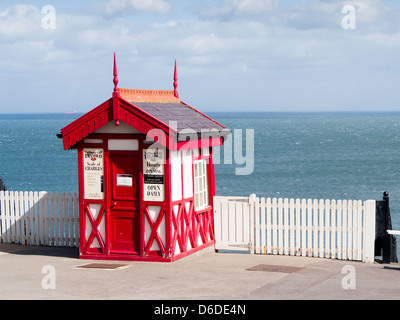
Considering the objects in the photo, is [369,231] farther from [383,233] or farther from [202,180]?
[202,180]

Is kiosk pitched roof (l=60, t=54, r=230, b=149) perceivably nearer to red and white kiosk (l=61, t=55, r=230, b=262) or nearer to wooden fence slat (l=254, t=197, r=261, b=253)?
red and white kiosk (l=61, t=55, r=230, b=262)

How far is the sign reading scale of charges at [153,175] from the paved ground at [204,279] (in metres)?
1.35

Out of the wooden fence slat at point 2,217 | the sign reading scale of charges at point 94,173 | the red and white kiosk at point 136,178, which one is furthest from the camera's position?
the wooden fence slat at point 2,217

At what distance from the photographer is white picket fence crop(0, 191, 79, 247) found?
1595 cm

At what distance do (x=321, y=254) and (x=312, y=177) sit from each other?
51158 mm

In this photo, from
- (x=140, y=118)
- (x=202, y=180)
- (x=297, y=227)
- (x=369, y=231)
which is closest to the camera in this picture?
(x=140, y=118)

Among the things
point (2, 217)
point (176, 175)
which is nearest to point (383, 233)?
point (176, 175)

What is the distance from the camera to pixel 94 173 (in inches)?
562

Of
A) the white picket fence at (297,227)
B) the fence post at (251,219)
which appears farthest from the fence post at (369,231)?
the fence post at (251,219)

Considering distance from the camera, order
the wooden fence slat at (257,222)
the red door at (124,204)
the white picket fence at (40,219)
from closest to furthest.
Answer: the red door at (124,204) < the wooden fence slat at (257,222) < the white picket fence at (40,219)

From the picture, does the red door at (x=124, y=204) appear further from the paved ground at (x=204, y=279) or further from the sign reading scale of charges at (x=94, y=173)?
the paved ground at (x=204, y=279)

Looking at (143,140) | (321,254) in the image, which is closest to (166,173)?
(143,140)

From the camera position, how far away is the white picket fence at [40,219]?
1595cm

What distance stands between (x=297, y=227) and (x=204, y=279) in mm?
3050
